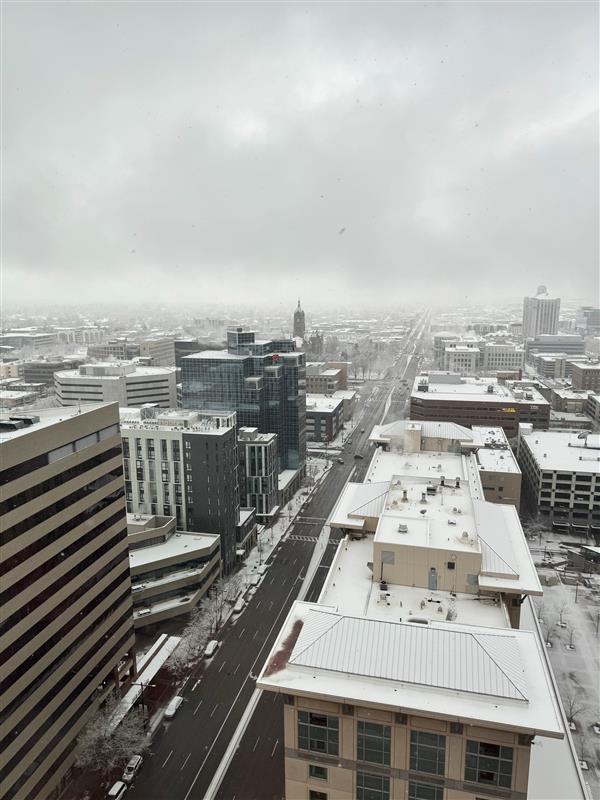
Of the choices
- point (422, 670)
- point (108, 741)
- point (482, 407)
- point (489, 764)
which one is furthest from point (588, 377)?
point (108, 741)

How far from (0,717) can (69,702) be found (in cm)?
700

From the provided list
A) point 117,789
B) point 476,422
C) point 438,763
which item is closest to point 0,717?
point 117,789

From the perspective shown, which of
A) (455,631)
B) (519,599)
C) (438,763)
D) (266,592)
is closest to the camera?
(438,763)

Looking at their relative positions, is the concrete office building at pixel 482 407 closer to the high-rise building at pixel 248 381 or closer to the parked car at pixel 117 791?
the high-rise building at pixel 248 381

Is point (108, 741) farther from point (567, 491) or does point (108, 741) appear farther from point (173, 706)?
point (567, 491)

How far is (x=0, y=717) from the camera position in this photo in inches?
1163

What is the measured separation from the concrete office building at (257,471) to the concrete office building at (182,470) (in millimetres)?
14027

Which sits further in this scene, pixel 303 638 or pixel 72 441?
pixel 72 441

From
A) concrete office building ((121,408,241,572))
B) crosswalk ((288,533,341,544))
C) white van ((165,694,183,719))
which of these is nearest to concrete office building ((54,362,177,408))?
concrete office building ((121,408,241,572))

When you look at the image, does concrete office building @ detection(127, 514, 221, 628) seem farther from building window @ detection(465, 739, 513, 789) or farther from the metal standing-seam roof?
building window @ detection(465, 739, 513, 789)

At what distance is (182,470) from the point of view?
209ft

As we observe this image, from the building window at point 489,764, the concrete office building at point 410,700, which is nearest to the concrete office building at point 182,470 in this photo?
the concrete office building at point 410,700

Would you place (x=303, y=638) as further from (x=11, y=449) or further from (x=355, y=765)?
(x=11, y=449)

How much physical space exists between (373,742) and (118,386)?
389 ft
